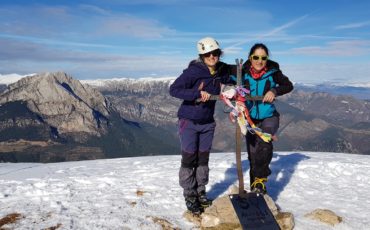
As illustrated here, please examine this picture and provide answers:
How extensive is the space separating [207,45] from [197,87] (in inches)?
45.6

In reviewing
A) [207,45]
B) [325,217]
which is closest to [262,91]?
[207,45]

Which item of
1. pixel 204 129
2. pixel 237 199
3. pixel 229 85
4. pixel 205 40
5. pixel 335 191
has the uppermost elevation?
pixel 205 40

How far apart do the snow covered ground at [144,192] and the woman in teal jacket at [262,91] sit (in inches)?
60.4

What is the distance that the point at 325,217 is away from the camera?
33.4 ft

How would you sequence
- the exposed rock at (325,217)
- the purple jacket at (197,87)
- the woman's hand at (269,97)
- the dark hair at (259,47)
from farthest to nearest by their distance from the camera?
the dark hair at (259,47)
the exposed rock at (325,217)
the woman's hand at (269,97)
the purple jacket at (197,87)

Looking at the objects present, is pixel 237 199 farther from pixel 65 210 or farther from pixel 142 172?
pixel 142 172

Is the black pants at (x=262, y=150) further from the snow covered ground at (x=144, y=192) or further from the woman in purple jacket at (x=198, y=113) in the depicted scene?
the woman in purple jacket at (x=198, y=113)

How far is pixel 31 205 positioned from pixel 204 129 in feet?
18.7

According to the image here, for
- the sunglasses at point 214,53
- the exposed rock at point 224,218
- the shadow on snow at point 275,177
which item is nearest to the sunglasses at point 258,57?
the sunglasses at point 214,53

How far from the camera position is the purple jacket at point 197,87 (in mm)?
9711

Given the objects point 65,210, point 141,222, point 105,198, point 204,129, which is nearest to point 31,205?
point 65,210

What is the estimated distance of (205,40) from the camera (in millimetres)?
9555

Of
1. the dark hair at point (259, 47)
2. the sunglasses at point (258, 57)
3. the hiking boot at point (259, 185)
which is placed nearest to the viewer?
the sunglasses at point (258, 57)

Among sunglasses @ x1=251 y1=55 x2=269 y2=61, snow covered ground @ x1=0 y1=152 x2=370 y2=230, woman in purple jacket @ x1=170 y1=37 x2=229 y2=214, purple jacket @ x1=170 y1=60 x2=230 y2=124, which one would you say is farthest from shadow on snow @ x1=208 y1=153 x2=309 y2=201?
sunglasses @ x1=251 y1=55 x2=269 y2=61
